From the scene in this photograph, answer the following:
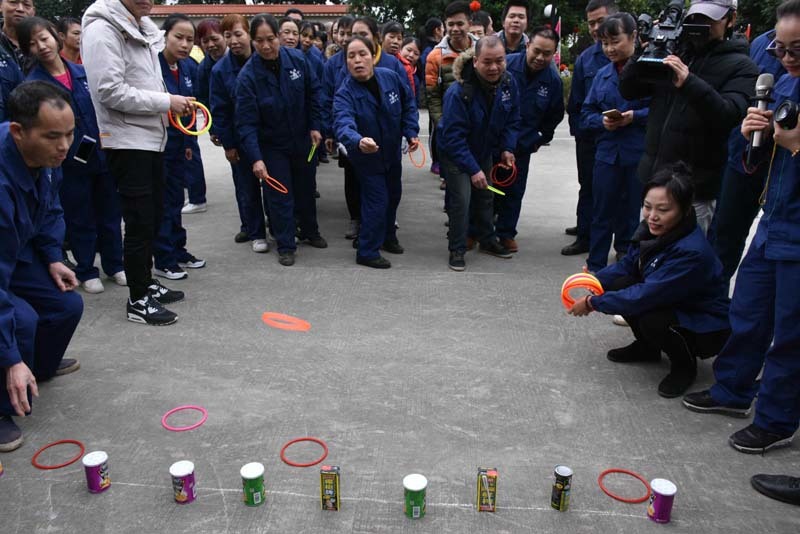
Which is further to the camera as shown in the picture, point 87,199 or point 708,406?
point 87,199

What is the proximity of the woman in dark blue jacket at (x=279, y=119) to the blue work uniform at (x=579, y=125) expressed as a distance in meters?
2.20

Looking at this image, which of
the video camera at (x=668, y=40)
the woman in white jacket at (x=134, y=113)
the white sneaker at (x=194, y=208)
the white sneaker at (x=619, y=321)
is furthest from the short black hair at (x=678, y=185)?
the white sneaker at (x=194, y=208)

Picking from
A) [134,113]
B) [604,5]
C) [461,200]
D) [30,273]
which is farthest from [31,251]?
[604,5]

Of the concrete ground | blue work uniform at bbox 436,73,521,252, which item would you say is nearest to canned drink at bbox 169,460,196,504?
the concrete ground

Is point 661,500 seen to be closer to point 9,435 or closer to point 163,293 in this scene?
point 9,435

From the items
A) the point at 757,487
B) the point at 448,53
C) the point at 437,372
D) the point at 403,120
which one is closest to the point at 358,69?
the point at 403,120

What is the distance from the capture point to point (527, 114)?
5469 millimetres

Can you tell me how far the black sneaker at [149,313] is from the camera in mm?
4027

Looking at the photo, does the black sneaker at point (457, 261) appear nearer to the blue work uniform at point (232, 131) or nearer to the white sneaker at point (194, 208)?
the blue work uniform at point (232, 131)

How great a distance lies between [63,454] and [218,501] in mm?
826

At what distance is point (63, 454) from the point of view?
2756 mm

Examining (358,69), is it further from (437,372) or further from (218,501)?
(218,501)

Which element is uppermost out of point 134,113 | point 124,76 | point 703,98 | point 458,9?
point 458,9

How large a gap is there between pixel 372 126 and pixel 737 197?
8.81 feet
